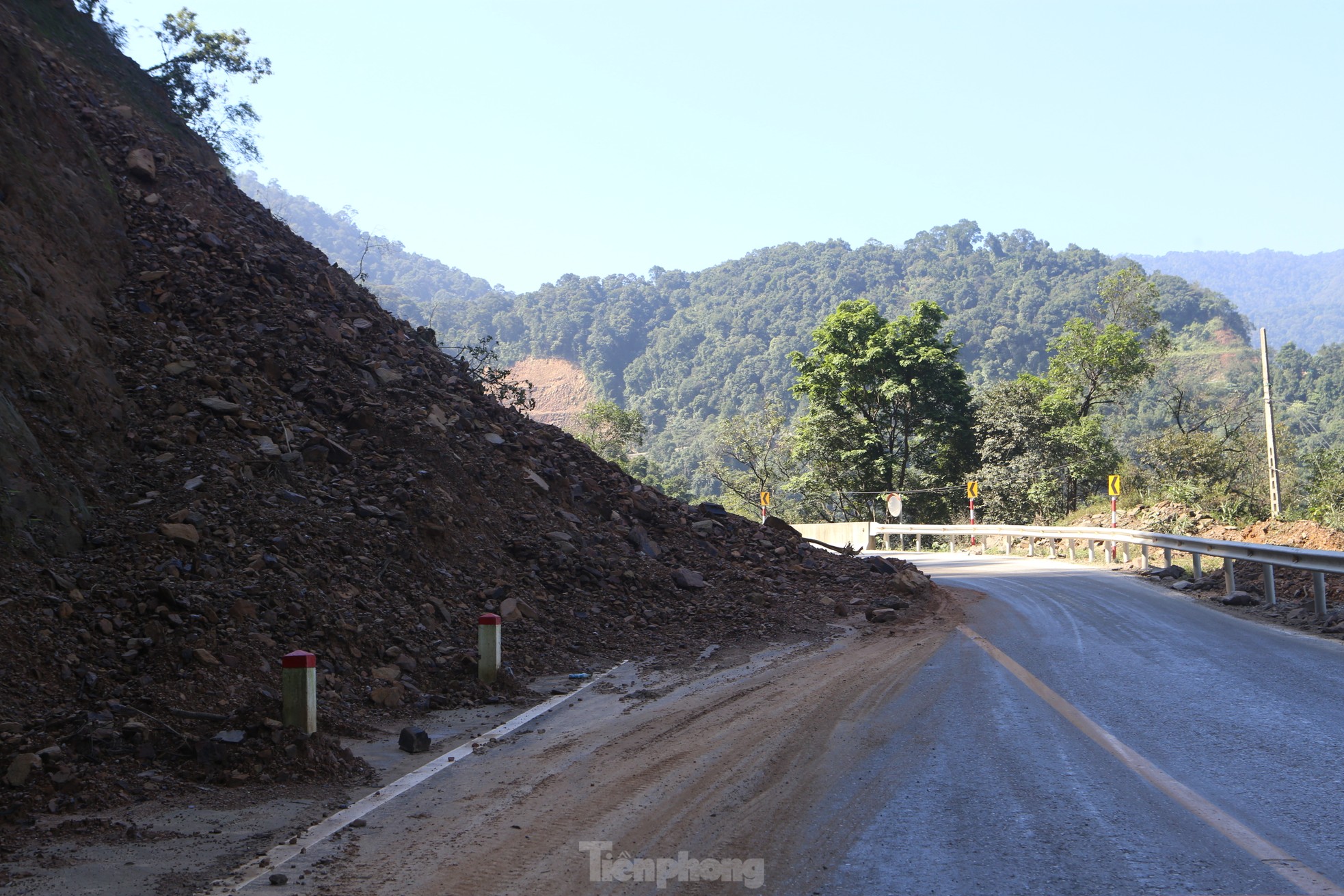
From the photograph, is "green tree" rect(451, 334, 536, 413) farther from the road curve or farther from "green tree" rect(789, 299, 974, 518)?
"green tree" rect(789, 299, 974, 518)

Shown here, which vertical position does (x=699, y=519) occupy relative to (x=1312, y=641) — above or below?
above

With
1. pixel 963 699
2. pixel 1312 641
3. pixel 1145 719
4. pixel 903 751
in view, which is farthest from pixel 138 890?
pixel 1312 641

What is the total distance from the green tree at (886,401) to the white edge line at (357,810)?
4552 cm

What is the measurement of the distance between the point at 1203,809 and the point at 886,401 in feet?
162

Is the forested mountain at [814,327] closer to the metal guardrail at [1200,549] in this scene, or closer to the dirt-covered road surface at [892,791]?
the metal guardrail at [1200,549]

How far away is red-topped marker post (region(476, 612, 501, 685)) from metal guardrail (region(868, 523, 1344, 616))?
10349mm

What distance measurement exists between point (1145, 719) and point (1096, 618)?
5.91m

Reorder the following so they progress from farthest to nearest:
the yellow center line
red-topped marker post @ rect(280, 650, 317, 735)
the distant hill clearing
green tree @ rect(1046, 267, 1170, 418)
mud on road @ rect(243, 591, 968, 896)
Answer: the distant hill clearing < green tree @ rect(1046, 267, 1170, 418) < red-topped marker post @ rect(280, 650, 317, 735) < mud on road @ rect(243, 591, 968, 896) < the yellow center line

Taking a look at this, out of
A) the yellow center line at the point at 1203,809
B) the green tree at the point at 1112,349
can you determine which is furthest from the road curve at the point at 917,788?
the green tree at the point at 1112,349

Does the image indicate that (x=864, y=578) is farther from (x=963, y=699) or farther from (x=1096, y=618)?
(x=963, y=699)

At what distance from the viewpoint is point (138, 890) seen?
4234 mm

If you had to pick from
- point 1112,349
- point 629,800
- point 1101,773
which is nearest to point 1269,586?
point 1101,773

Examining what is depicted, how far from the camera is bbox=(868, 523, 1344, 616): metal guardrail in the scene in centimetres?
1216

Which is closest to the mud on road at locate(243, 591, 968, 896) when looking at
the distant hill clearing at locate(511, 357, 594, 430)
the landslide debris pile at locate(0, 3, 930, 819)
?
the landslide debris pile at locate(0, 3, 930, 819)
